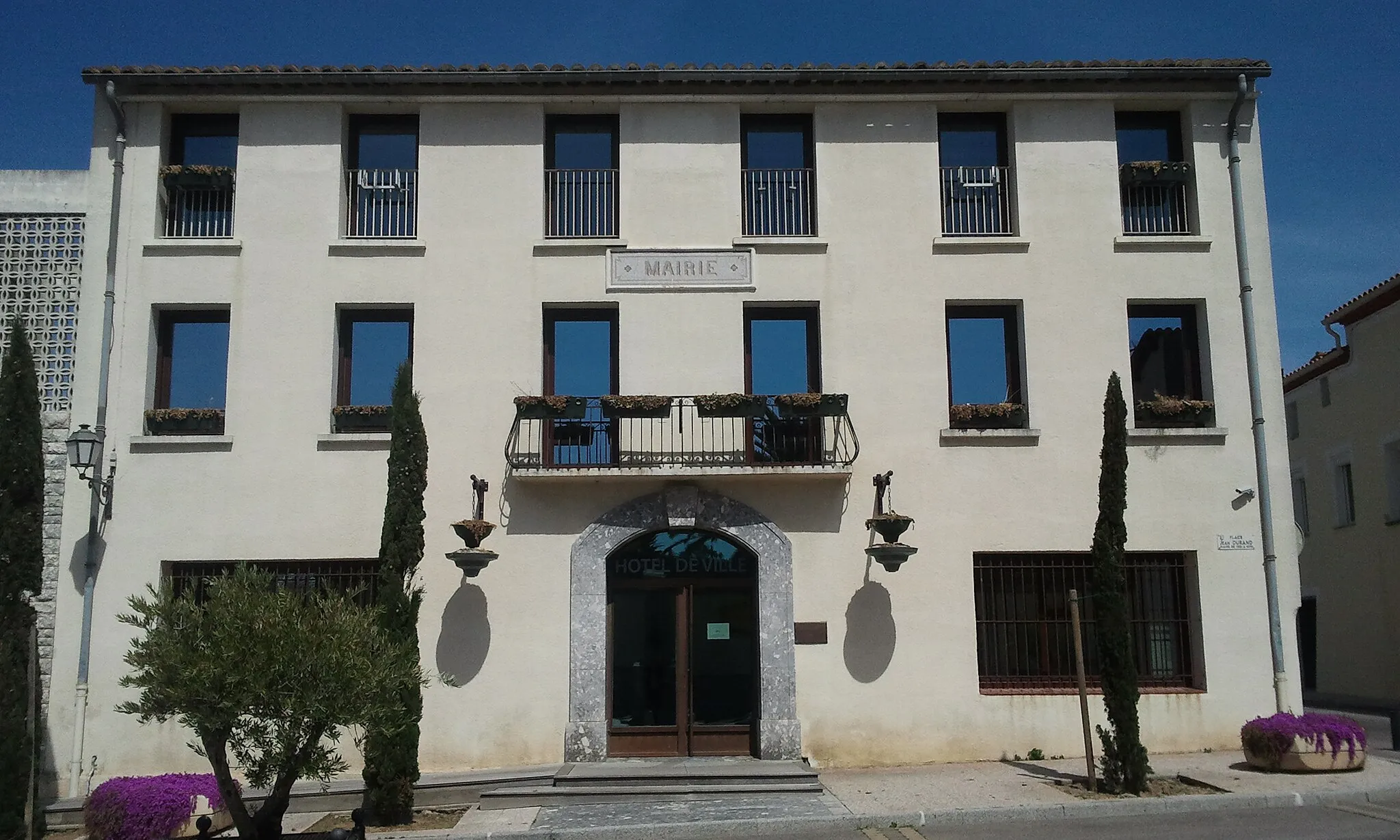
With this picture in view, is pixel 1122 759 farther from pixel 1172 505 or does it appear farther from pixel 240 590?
pixel 240 590

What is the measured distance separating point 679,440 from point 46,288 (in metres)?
8.27

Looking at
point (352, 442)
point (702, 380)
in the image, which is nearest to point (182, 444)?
point (352, 442)

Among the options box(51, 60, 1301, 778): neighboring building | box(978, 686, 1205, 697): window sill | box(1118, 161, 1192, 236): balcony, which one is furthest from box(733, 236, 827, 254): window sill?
box(978, 686, 1205, 697): window sill

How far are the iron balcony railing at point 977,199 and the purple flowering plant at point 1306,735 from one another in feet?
22.5

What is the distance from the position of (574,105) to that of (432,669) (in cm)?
752

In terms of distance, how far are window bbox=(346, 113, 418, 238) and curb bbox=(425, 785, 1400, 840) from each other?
25.7 feet

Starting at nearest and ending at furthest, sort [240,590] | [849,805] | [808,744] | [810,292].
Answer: [240,590], [849,805], [808,744], [810,292]

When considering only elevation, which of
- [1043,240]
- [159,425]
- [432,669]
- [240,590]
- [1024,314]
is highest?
[1043,240]

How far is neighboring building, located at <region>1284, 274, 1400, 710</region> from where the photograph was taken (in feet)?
70.9

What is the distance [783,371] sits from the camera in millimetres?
14773

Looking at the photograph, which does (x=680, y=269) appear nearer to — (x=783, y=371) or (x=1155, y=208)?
(x=783, y=371)

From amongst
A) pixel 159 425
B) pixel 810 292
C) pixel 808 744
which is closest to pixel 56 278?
pixel 159 425

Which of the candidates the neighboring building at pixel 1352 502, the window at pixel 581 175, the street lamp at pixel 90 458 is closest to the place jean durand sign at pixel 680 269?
the window at pixel 581 175

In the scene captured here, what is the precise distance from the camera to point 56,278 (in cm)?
1441
